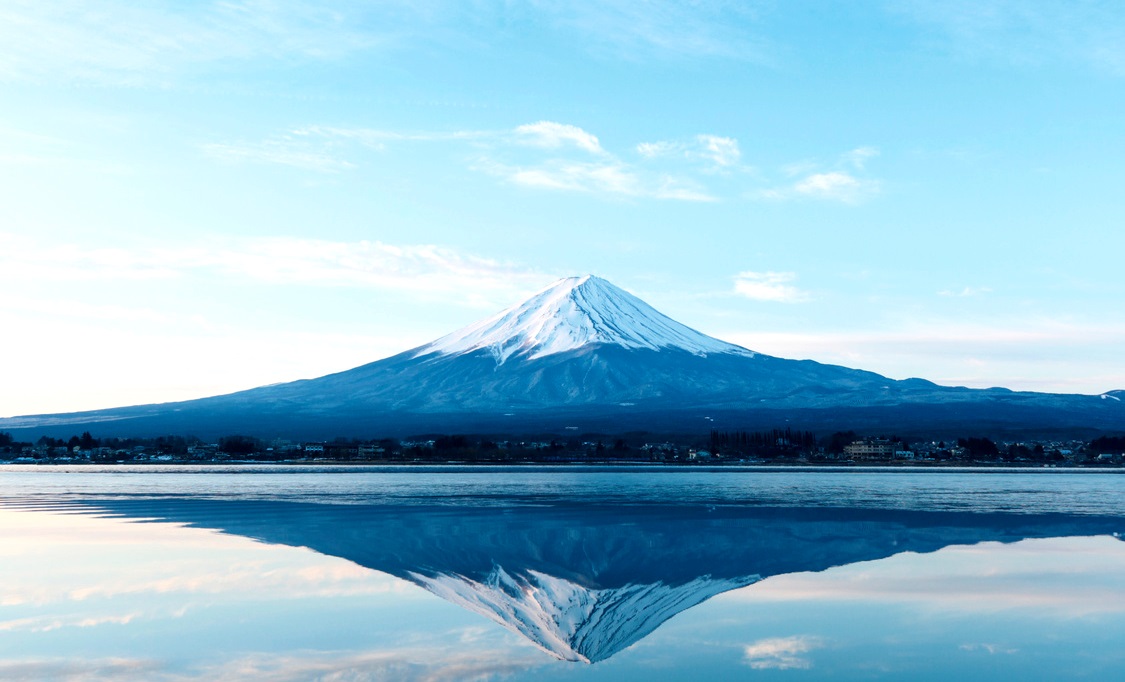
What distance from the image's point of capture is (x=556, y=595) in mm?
21641

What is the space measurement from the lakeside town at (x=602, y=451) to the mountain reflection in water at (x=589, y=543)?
81477mm

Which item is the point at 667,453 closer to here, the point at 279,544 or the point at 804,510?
the point at 804,510

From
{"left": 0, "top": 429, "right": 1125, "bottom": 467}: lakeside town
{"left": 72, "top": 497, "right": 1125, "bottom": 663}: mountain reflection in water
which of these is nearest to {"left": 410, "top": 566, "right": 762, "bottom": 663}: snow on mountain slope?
{"left": 72, "top": 497, "right": 1125, "bottom": 663}: mountain reflection in water

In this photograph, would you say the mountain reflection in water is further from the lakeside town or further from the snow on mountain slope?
the lakeside town

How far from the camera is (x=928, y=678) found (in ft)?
48.8

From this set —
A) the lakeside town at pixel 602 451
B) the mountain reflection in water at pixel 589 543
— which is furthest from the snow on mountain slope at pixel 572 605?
the lakeside town at pixel 602 451

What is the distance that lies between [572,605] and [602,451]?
12298cm

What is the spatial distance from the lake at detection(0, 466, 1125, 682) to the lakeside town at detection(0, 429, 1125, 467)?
287ft

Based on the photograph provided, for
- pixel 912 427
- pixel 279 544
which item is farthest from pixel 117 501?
pixel 912 427

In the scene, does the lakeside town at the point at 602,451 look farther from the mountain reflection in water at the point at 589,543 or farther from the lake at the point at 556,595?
the lake at the point at 556,595

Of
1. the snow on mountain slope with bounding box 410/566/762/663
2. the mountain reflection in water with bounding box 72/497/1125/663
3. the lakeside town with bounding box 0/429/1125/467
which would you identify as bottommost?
the snow on mountain slope with bounding box 410/566/762/663

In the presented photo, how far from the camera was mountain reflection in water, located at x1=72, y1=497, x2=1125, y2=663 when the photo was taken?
2019cm

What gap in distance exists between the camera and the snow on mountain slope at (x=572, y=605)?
17.4 metres

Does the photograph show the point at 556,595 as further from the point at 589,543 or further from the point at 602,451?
the point at 602,451
